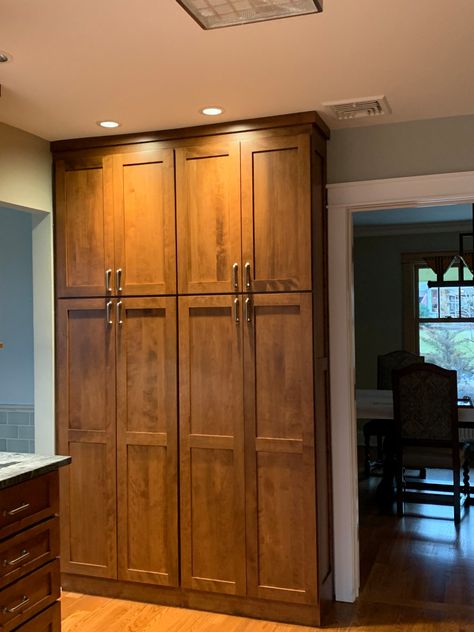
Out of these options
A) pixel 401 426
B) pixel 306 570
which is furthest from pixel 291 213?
pixel 401 426

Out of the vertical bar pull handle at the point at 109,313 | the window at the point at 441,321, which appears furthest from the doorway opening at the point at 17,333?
the window at the point at 441,321

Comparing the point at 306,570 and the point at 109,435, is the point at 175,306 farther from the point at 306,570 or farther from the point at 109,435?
the point at 306,570

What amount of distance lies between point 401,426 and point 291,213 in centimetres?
231

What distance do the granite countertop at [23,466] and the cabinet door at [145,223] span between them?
3.69 feet

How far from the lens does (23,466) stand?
2.55 metres

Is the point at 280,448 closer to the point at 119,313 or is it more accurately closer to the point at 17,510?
the point at 119,313

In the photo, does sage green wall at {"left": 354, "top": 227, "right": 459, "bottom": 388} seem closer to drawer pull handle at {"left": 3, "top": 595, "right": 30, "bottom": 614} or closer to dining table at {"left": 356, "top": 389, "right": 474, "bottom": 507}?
dining table at {"left": 356, "top": 389, "right": 474, "bottom": 507}

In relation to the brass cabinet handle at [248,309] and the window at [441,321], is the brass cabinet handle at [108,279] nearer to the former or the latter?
the brass cabinet handle at [248,309]

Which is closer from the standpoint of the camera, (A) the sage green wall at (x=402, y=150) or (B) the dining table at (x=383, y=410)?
(A) the sage green wall at (x=402, y=150)

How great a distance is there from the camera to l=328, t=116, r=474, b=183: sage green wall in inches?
130

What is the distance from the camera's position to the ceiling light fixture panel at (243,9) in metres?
1.89

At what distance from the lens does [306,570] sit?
3.25m

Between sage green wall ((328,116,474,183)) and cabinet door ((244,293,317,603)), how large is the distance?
0.76 m

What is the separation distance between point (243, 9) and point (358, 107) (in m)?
1.33
